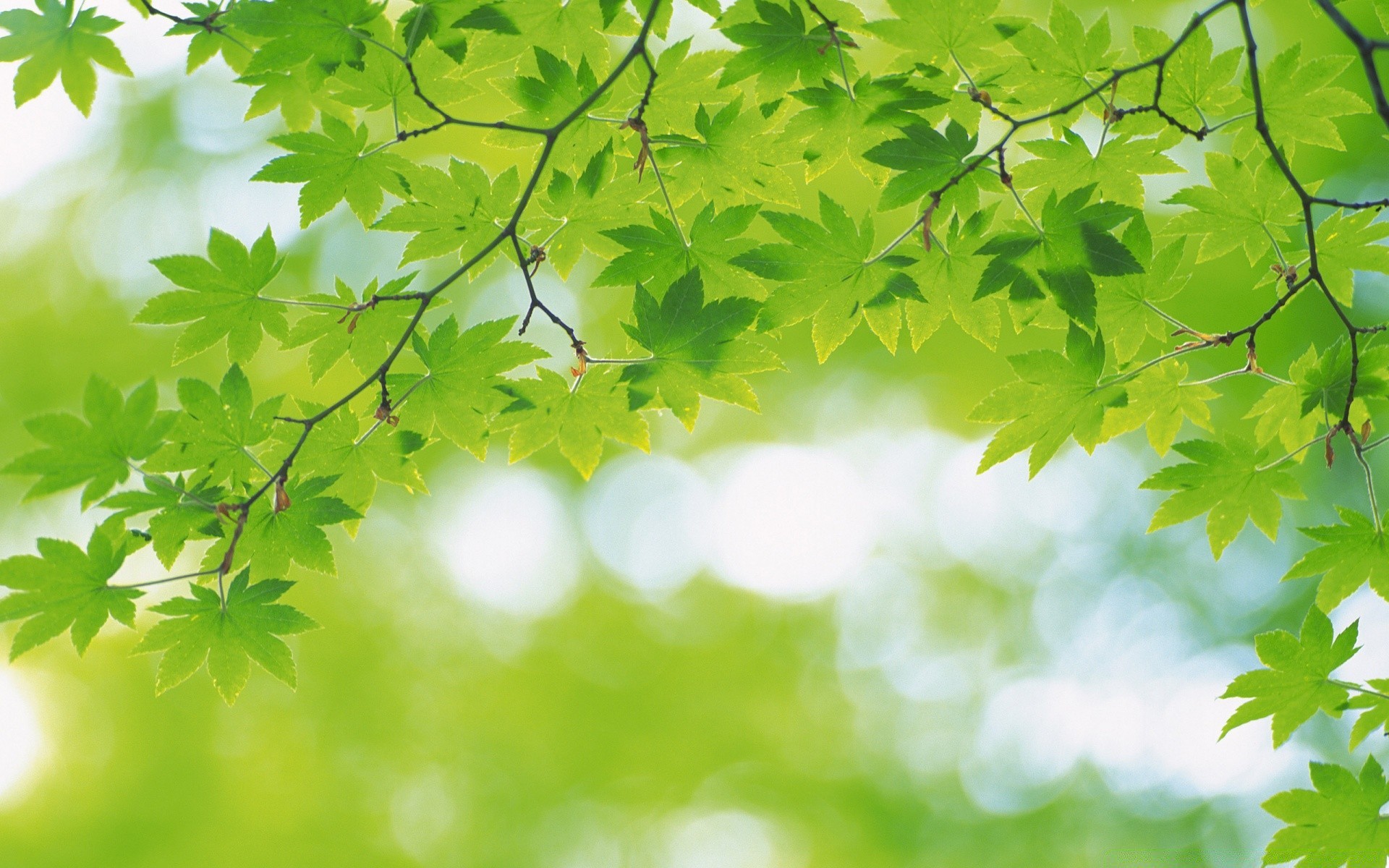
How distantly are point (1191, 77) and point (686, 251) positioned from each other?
1.13 metres

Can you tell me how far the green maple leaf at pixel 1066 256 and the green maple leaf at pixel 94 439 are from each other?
1577mm

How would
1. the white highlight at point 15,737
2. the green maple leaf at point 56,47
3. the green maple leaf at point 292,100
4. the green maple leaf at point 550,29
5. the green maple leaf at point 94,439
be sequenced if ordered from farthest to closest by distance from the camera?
the white highlight at point 15,737, the green maple leaf at point 292,100, the green maple leaf at point 56,47, the green maple leaf at point 550,29, the green maple leaf at point 94,439

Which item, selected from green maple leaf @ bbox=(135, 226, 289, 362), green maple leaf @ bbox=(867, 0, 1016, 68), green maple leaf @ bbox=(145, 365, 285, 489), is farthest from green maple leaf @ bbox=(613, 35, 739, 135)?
green maple leaf @ bbox=(145, 365, 285, 489)

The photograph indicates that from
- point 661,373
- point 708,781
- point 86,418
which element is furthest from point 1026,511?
point 86,418

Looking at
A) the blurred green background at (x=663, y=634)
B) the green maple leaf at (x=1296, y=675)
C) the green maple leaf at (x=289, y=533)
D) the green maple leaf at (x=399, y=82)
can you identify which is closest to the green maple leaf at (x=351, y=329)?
the green maple leaf at (x=289, y=533)

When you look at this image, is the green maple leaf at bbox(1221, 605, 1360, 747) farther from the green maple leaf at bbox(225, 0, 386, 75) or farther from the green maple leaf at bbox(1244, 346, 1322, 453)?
the green maple leaf at bbox(225, 0, 386, 75)

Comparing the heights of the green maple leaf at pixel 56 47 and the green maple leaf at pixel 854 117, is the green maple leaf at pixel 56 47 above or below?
above

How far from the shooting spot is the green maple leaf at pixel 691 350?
1883 mm

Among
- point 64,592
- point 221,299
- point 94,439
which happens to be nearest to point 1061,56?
point 221,299

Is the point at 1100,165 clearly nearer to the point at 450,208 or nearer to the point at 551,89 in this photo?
the point at 551,89

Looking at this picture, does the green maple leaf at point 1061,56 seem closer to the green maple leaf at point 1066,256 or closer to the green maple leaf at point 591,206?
the green maple leaf at point 1066,256

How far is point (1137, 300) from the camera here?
2057mm

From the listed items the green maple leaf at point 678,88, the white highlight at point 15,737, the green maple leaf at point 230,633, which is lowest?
the green maple leaf at point 230,633

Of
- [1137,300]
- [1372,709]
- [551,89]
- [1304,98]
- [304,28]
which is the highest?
[304,28]
